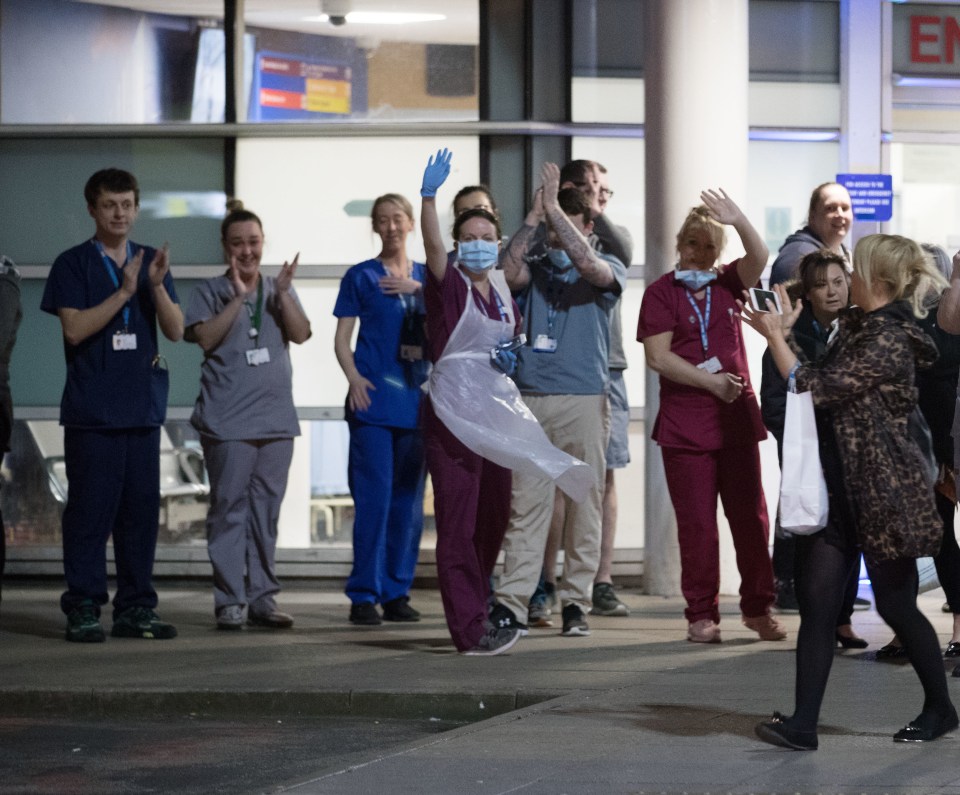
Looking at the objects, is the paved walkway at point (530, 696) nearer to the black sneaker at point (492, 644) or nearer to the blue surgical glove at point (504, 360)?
the black sneaker at point (492, 644)

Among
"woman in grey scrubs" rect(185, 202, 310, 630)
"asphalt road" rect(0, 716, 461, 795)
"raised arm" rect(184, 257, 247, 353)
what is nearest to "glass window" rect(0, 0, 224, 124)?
"woman in grey scrubs" rect(185, 202, 310, 630)

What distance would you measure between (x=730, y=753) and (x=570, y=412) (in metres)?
3.25

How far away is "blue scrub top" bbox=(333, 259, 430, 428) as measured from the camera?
8.98 m

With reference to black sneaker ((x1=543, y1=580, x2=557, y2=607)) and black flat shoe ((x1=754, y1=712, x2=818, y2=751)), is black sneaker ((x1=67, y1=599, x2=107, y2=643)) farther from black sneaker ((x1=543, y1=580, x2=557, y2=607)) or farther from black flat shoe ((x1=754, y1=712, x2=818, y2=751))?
black flat shoe ((x1=754, y1=712, x2=818, y2=751))

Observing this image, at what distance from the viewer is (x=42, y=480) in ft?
36.3

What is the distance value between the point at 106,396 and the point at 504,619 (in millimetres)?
2195

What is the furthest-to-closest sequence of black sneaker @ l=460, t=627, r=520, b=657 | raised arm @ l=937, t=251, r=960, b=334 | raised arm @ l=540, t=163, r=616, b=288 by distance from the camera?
raised arm @ l=540, t=163, r=616, b=288 < black sneaker @ l=460, t=627, r=520, b=657 < raised arm @ l=937, t=251, r=960, b=334

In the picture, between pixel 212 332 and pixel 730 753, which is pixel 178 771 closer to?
pixel 730 753

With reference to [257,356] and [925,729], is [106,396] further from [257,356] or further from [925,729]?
[925,729]

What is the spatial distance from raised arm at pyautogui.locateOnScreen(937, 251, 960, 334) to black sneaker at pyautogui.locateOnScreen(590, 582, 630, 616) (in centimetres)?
293

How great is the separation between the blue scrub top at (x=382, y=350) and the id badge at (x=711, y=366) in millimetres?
1581

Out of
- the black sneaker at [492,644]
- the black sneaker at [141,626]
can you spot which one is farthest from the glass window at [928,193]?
the black sneaker at [141,626]

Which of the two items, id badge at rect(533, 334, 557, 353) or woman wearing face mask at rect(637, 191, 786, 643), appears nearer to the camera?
woman wearing face mask at rect(637, 191, 786, 643)

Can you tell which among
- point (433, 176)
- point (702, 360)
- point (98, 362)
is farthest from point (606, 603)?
point (98, 362)
